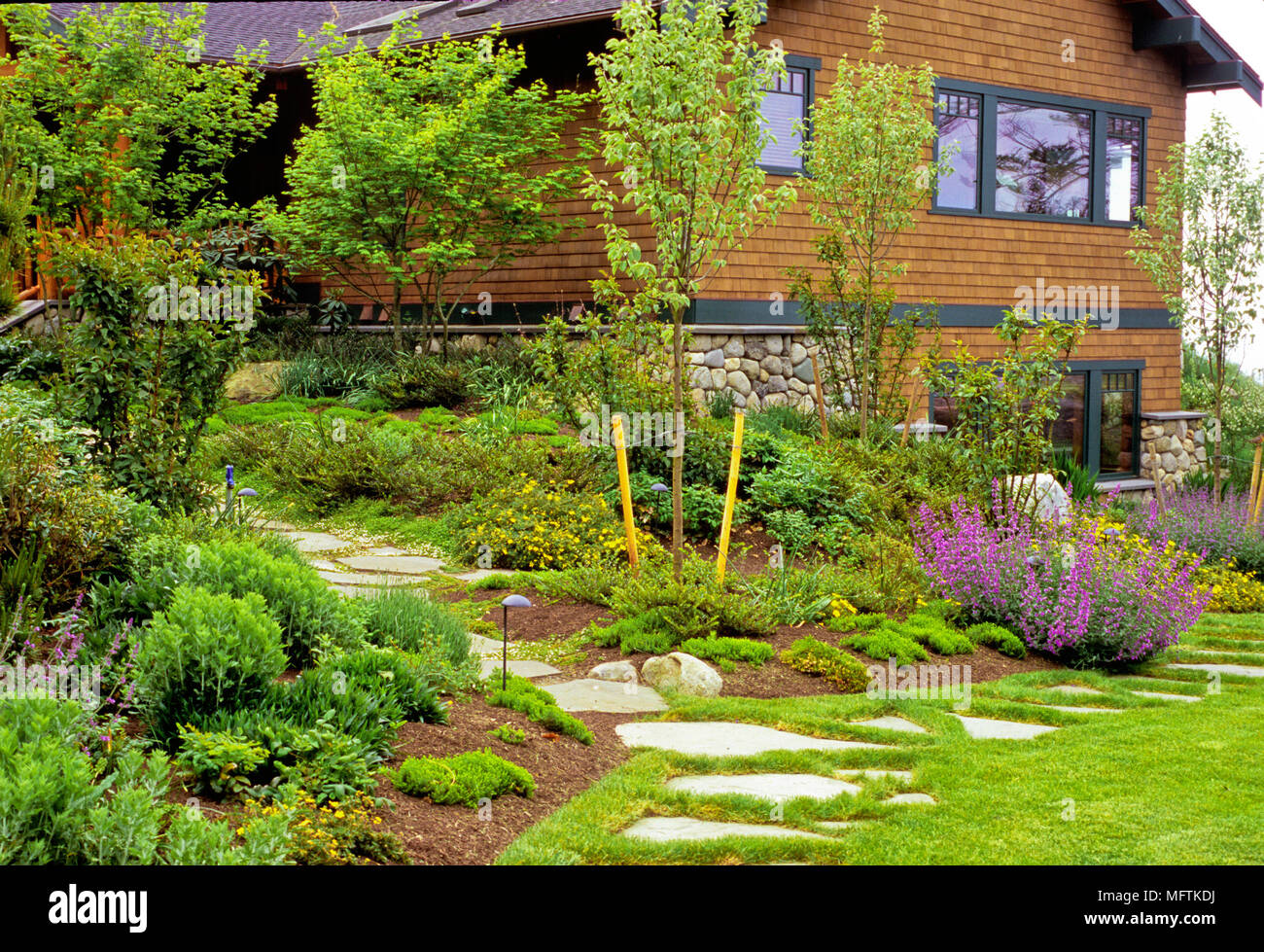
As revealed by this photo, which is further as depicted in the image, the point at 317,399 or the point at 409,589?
the point at 317,399

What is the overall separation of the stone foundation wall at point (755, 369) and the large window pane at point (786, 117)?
2064 millimetres

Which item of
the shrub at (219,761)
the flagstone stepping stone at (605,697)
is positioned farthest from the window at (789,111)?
the shrub at (219,761)

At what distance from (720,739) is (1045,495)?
562 centimetres

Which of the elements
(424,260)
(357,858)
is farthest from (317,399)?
(357,858)

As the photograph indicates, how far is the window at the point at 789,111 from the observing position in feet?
46.2

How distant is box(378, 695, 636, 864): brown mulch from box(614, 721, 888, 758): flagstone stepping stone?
0.13 meters

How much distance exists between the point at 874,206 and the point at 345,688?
965 cm

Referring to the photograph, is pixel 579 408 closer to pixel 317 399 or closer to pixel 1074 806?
pixel 317 399

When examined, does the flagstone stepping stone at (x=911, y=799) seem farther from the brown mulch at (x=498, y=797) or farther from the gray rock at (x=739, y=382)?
the gray rock at (x=739, y=382)

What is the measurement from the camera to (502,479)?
10109 millimetres

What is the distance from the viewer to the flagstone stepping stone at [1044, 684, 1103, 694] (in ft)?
23.0

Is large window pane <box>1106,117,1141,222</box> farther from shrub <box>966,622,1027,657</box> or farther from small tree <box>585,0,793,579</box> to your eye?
shrub <box>966,622,1027,657</box>

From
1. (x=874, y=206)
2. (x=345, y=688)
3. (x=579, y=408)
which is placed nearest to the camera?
(x=345, y=688)

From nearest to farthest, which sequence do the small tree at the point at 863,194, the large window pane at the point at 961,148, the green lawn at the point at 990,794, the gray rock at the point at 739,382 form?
1. the green lawn at the point at 990,794
2. the small tree at the point at 863,194
3. the gray rock at the point at 739,382
4. the large window pane at the point at 961,148
